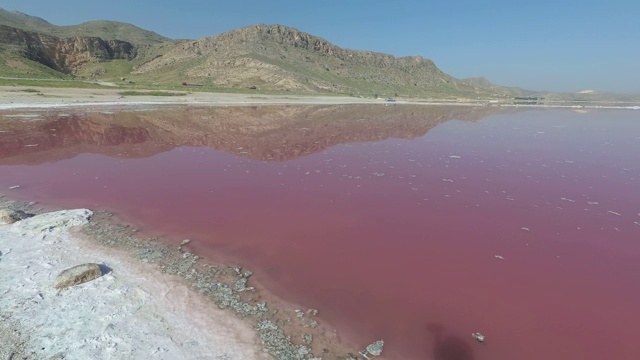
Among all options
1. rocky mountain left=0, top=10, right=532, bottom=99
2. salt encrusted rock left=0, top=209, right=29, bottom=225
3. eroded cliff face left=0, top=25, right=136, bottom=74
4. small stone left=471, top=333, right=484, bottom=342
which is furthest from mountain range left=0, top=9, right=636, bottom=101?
small stone left=471, top=333, right=484, bottom=342

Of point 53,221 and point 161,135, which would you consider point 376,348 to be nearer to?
→ point 53,221

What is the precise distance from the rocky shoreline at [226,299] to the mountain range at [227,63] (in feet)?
281

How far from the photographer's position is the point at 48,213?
9.66 meters

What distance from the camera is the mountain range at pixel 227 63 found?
10094cm

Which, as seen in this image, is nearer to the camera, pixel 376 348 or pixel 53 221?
pixel 376 348

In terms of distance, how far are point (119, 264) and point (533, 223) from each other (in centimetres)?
1161

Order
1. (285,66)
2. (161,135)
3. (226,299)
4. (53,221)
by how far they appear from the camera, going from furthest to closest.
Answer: (285,66) → (161,135) → (53,221) → (226,299)

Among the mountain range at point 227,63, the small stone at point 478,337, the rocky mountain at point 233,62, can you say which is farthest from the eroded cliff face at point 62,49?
the small stone at point 478,337

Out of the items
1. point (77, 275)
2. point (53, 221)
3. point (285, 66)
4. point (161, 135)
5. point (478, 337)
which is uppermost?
point (285, 66)

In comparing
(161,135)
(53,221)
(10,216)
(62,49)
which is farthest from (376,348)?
(62,49)

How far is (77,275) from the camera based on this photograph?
6.53 m

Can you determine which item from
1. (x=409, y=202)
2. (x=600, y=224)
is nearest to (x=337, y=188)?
(x=409, y=202)

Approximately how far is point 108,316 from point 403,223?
786cm

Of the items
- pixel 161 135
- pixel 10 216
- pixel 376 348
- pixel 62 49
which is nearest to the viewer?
pixel 376 348
